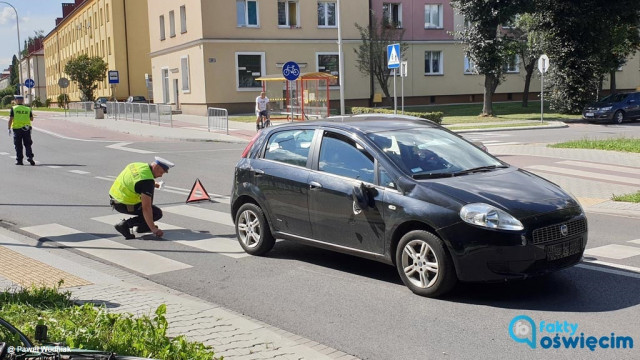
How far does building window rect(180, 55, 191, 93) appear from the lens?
45969 mm

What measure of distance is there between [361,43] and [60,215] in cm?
3765

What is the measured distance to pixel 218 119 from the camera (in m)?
32.8

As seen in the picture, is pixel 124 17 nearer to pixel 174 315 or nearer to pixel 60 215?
pixel 60 215

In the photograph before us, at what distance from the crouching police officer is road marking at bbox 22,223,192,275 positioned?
1.42ft

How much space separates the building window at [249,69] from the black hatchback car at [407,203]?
36.3m

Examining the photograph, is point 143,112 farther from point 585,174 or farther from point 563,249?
point 563,249

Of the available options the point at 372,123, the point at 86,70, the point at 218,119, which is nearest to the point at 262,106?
the point at 218,119

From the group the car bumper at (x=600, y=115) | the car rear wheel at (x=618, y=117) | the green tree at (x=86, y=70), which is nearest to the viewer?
the car bumper at (x=600, y=115)

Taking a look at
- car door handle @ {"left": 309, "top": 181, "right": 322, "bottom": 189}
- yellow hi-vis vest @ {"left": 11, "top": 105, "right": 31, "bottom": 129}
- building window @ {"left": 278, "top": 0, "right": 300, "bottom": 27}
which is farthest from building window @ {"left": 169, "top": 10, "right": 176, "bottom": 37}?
car door handle @ {"left": 309, "top": 181, "right": 322, "bottom": 189}

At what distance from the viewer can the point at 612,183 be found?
13633mm

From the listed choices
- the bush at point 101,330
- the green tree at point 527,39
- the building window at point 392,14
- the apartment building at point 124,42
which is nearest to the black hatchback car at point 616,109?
the green tree at point 527,39

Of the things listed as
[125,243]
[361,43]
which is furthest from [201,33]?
[125,243]

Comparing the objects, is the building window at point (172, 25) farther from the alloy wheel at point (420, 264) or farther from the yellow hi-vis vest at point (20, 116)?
the alloy wheel at point (420, 264)

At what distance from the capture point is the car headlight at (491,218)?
5.95 meters
